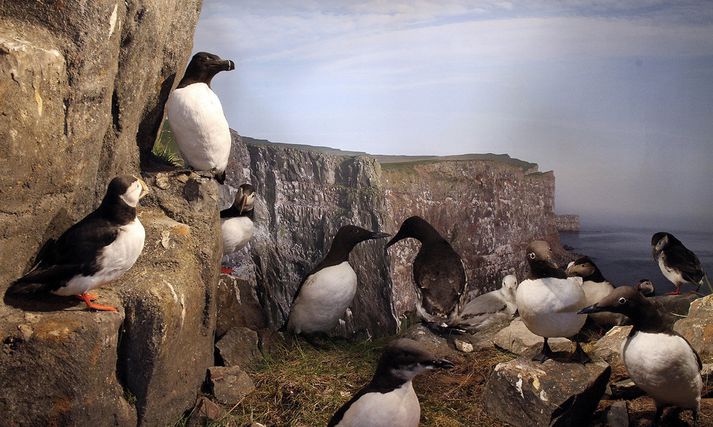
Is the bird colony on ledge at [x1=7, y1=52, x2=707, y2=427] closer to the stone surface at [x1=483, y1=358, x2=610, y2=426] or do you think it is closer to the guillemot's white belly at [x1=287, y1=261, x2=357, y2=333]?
the guillemot's white belly at [x1=287, y1=261, x2=357, y2=333]

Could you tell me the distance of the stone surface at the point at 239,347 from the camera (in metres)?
5.82

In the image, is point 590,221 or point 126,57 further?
point 590,221

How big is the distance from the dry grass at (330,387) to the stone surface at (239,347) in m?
0.13

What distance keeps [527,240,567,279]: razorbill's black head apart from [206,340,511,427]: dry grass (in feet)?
3.53

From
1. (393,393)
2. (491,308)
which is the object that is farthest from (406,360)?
(491,308)

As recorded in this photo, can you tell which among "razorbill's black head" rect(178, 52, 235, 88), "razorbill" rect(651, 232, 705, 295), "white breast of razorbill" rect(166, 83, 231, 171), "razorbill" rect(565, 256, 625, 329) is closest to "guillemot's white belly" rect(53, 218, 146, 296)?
"white breast of razorbill" rect(166, 83, 231, 171)

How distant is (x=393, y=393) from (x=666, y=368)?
6.30 ft

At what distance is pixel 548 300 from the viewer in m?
5.07

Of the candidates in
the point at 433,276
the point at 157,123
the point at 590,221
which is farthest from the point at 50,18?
the point at 590,221

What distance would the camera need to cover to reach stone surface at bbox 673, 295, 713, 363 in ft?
19.3

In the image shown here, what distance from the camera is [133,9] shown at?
4.87m

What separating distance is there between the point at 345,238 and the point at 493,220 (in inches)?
75.4

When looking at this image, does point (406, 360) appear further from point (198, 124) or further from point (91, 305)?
point (198, 124)

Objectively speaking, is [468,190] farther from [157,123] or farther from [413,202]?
[157,123]
